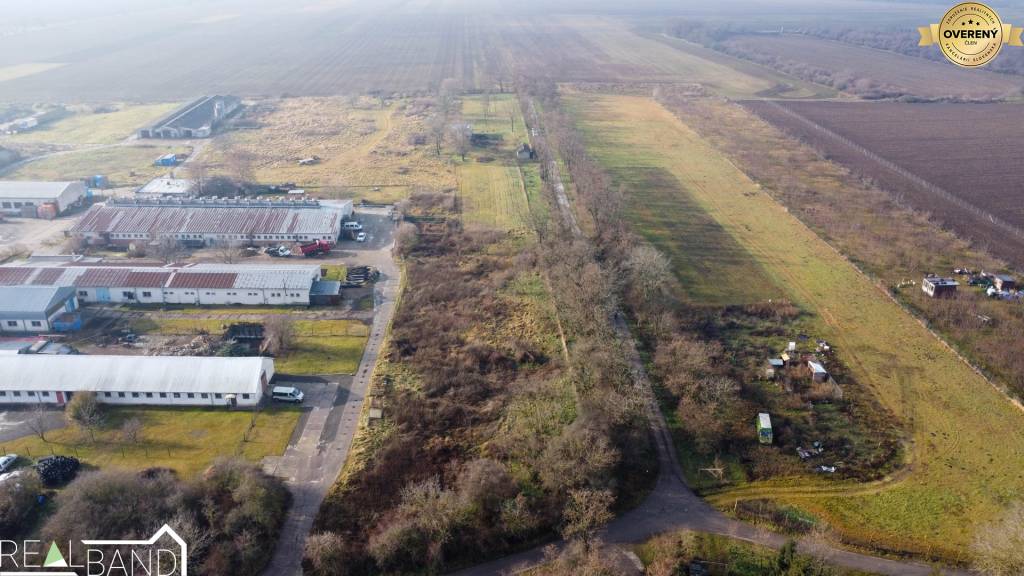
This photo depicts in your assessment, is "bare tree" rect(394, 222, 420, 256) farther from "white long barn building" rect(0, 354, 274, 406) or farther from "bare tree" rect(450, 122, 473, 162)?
"bare tree" rect(450, 122, 473, 162)

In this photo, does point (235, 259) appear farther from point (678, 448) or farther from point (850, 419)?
point (850, 419)

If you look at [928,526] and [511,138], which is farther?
[511,138]

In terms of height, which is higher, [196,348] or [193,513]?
[196,348]

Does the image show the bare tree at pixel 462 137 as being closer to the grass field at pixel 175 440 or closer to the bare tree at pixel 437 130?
the bare tree at pixel 437 130

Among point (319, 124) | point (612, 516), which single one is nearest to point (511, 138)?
point (319, 124)

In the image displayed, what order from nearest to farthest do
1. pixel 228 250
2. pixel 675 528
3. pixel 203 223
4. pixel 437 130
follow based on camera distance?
pixel 675 528
pixel 228 250
pixel 203 223
pixel 437 130

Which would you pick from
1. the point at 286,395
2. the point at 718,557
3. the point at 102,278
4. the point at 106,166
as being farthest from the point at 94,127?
the point at 718,557

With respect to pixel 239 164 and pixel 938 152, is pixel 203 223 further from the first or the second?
pixel 938 152

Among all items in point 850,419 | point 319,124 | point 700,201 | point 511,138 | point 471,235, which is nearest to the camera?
point 850,419
